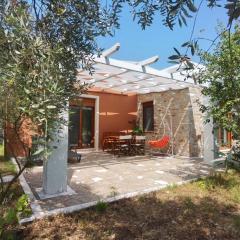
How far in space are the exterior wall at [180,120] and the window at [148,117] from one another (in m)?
0.56

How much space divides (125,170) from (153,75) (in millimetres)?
3331

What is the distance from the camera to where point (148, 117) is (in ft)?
47.3

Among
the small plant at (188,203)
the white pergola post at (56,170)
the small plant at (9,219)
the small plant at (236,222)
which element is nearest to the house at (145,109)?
the white pergola post at (56,170)

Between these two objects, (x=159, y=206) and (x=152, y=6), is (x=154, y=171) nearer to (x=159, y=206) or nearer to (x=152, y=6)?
(x=159, y=206)

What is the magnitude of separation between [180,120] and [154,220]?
8284mm

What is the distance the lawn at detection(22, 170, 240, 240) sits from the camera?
3.96m

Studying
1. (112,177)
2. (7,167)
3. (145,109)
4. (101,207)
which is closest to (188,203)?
(101,207)

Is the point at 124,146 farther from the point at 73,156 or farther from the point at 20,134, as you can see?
the point at 20,134

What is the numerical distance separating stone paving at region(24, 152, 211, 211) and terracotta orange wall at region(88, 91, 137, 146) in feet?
13.8

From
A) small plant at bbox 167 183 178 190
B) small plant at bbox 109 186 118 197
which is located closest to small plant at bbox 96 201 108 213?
small plant at bbox 109 186 118 197

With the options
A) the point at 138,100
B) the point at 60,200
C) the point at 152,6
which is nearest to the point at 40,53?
the point at 152,6

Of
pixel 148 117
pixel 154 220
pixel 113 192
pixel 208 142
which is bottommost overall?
pixel 154 220

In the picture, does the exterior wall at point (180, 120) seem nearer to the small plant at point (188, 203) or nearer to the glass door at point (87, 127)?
the glass door at point (87, 127)

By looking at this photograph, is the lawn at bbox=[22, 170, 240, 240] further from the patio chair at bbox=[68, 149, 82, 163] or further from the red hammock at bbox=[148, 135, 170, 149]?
the red hammock at bbox=[148, 135, 170, 149]
